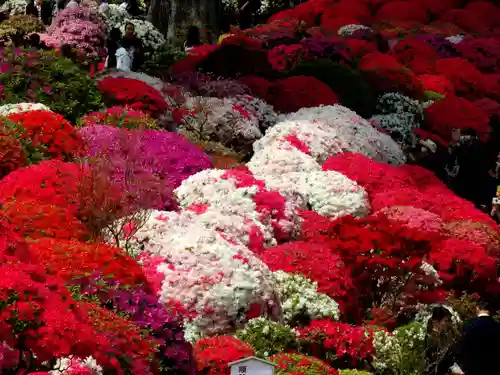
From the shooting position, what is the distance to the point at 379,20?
102ft

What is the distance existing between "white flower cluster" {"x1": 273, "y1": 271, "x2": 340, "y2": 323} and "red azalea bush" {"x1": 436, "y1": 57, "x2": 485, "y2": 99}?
44.5 feet

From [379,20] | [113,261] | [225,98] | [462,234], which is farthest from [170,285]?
[379,20]

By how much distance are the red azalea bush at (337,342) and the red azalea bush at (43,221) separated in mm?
1977

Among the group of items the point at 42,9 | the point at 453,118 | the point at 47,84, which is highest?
the point at 47,84

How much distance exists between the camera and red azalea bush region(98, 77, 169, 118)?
1338 cm

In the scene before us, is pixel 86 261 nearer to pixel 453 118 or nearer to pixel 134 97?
pixel 134 97

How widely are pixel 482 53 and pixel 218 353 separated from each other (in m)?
19.6

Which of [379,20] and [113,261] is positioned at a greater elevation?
[113,261]

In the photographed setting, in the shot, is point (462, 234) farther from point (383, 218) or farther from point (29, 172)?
point (29, 172)

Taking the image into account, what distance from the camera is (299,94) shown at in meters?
16.6

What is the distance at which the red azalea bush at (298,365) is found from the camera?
717 centimetres

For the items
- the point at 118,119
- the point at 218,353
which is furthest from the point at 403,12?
the point at 218,353

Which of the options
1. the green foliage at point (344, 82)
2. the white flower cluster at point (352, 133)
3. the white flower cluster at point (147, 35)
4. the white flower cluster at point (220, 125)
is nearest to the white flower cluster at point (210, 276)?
the white flower cluster at point (220, 125)

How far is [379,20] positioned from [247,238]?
22.5 m
